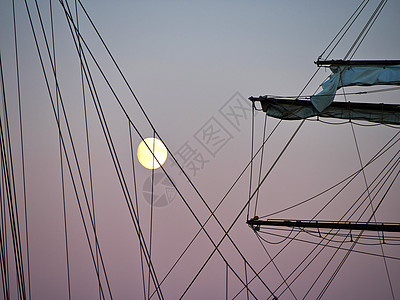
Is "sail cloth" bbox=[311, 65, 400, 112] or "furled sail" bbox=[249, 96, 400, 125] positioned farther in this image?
"sail cloth" bbox=[311, 65, 400, 112]

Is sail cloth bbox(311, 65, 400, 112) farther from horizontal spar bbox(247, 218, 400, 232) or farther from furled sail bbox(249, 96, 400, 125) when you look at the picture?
horizontal spar bbox(247, 218, 400, 232)

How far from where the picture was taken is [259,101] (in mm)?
18047

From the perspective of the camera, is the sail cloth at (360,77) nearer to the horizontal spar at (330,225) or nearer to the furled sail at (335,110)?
the furled sail at (335,110)

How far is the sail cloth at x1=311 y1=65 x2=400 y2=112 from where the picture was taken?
1841 cm

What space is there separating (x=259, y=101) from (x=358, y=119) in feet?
11.4

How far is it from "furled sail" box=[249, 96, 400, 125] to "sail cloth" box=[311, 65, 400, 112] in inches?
23.8

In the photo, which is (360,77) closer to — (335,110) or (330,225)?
(335,110)

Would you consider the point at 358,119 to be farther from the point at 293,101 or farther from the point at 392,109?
the point at 293,101

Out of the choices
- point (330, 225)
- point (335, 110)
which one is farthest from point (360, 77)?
point (330, 225)

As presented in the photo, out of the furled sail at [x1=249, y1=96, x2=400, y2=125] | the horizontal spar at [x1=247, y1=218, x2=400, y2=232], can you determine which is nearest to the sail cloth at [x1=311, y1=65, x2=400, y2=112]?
the furled sail at [x1=249, y1=96, x2=400, y2=125]

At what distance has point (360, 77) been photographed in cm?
1858

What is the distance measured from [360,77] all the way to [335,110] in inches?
57.9

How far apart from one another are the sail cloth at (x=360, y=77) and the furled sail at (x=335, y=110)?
60 cm

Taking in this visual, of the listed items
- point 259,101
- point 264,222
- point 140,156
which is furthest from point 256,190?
point 140,156
